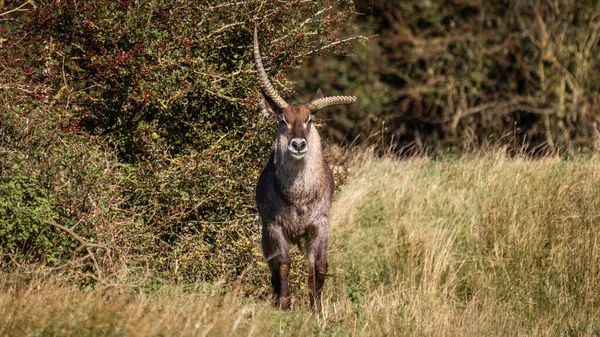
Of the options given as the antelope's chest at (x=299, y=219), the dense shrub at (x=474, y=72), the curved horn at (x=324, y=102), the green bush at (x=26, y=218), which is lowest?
the dense shrub at (x=474, y=72)

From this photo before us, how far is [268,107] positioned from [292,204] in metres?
0.83

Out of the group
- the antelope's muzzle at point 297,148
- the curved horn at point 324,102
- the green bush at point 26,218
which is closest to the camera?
the green bush at point 26,218

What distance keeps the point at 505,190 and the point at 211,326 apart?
509 centimetres

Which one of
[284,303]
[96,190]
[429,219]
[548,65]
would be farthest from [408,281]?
[548,65]

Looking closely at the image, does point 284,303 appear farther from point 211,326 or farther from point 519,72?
point 519,72

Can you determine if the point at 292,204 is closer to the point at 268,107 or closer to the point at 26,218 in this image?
the point at 268,107

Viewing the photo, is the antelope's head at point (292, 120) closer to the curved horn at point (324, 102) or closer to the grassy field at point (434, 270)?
the curved horn at point (324, 102)

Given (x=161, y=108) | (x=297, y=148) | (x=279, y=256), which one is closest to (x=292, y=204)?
(x=279, y=256)

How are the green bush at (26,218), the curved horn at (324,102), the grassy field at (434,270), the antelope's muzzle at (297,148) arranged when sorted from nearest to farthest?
1. the grassy field at (434,270)
2. the green bush at (26,218)
3. the antelope's muzzle at (297,148)
4. the curved horn at (324,102)

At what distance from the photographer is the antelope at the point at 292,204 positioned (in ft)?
23.9

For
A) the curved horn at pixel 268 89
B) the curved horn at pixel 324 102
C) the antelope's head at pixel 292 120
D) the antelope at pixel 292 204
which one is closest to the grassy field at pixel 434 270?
the antelope at pixel 292 204

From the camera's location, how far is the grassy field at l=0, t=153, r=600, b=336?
5.34m

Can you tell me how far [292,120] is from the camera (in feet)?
23.5

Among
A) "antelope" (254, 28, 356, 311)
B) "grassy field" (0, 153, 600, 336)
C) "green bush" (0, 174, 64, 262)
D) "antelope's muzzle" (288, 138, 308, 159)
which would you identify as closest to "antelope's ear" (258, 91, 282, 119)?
"antelope" (254, 28, 356, 311)
